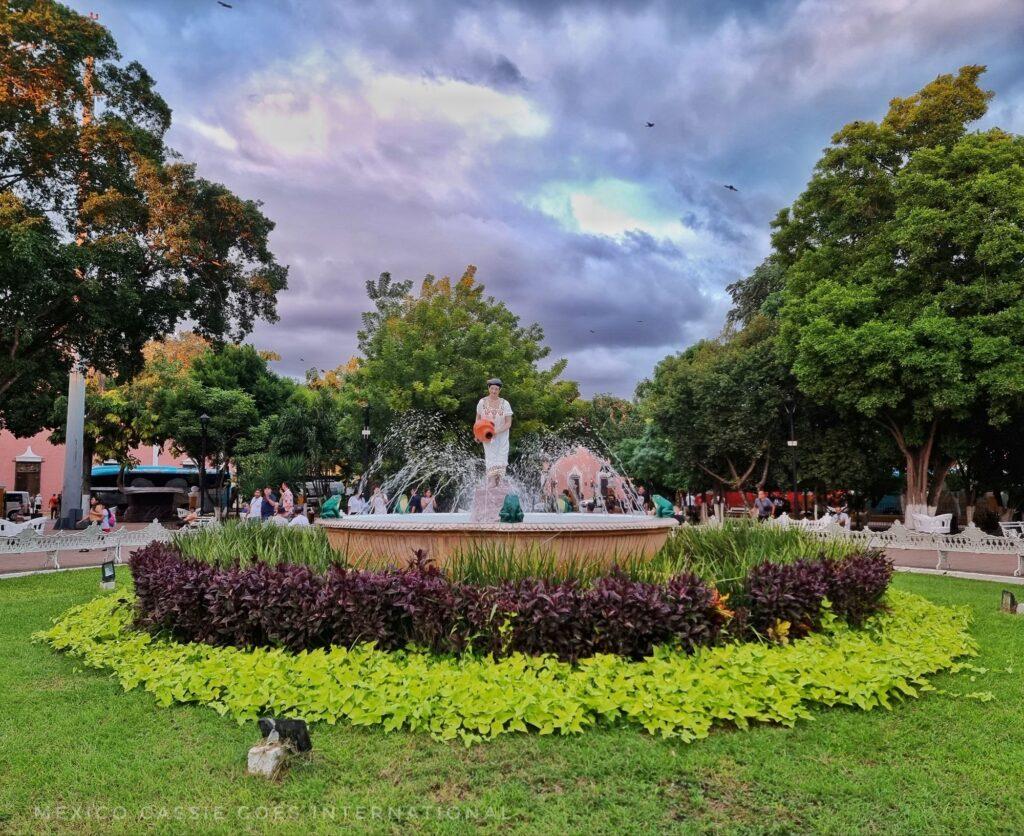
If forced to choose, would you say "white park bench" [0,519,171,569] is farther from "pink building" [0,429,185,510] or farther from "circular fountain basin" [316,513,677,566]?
"pink building" [0,429,185,510]

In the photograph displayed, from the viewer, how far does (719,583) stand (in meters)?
6.30

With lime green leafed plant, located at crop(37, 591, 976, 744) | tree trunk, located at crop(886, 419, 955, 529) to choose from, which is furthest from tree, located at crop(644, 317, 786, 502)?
lime green leafed plant, located at crop(37, 591, 976, 744)

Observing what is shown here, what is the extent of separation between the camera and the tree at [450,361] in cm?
2459

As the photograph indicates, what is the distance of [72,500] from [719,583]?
19.6 metres

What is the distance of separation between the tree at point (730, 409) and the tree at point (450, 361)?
4.40 metres

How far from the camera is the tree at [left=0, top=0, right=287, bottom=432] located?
1308 cm

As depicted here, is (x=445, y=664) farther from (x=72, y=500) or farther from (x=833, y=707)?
(x=72, y=500)

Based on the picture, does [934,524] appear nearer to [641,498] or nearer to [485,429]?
[641,498]

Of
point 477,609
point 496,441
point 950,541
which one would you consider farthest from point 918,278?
point 477,609

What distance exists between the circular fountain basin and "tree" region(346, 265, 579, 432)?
53.3 ft

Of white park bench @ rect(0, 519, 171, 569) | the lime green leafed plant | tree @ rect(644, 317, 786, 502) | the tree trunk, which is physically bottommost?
white park bench @ rect(0, 519, 171, 569)

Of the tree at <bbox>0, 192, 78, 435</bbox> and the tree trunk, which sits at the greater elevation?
the tree at <bbox>0, 192, 78, 435</bbox>

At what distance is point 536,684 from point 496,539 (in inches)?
82.0

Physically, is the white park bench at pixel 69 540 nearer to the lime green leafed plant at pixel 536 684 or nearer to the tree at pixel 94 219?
the tree at pixel 94 219
